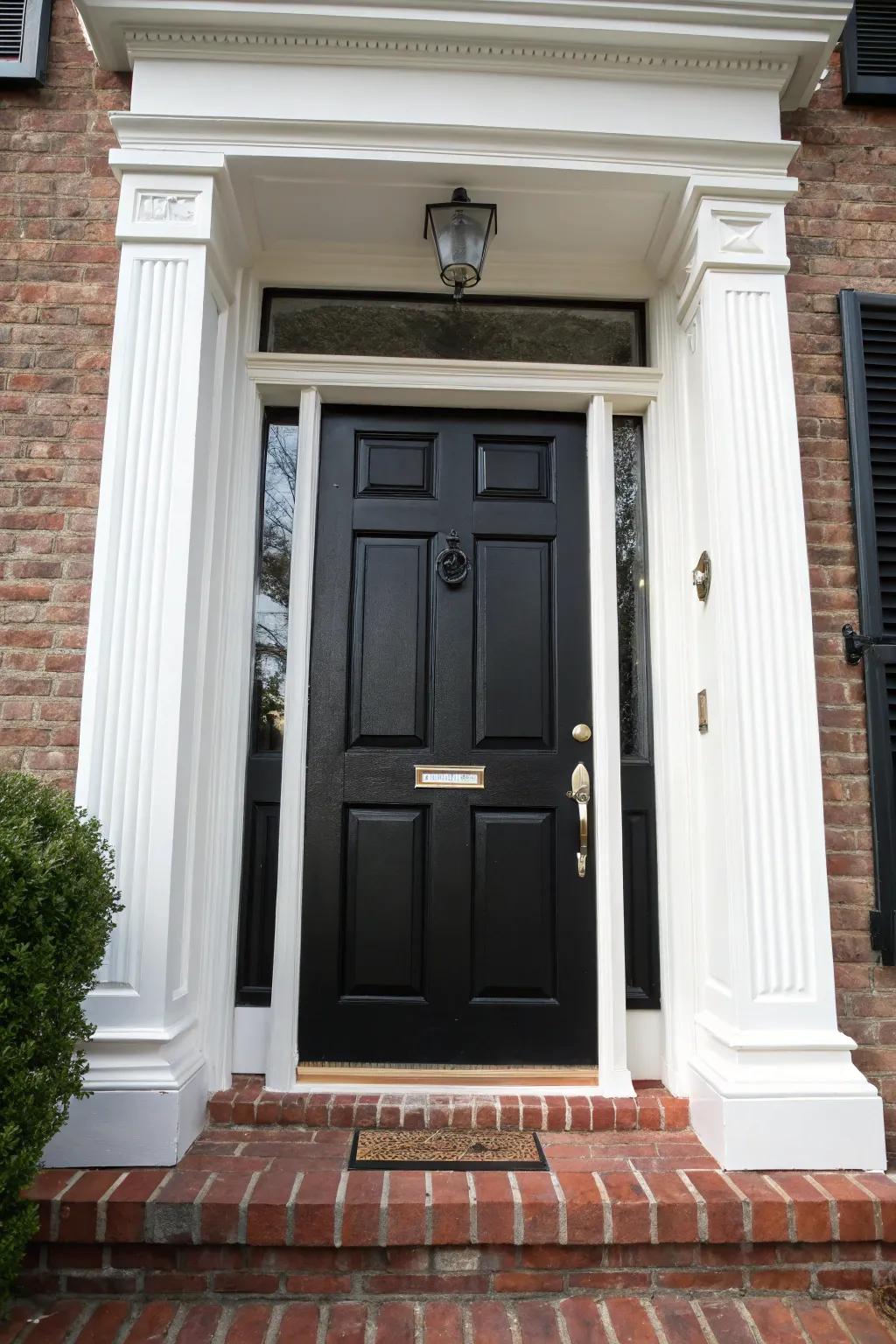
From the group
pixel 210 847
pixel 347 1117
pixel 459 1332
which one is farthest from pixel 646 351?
pixel 459 1332

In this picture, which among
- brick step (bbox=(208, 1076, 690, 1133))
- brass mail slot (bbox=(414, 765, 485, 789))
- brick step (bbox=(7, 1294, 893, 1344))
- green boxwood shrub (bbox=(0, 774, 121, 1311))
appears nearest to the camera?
green boxwood shrub (bbox=(0, 774, 121, 1311))

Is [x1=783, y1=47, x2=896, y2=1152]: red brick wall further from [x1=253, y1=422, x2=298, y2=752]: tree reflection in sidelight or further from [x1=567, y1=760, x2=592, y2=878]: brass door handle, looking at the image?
[x1=253, y1=422, x2=298, y2=752]: tree reflection in sidelight

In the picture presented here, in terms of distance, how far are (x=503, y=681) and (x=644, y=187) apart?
65.8 inches

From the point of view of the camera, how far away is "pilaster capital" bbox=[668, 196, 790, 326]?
265 centimetres

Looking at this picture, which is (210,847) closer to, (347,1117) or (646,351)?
(347,1117)

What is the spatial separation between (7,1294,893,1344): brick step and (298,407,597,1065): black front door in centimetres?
78

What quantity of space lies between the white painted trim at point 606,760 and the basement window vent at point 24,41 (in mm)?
2265

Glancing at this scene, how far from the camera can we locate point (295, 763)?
281 cm

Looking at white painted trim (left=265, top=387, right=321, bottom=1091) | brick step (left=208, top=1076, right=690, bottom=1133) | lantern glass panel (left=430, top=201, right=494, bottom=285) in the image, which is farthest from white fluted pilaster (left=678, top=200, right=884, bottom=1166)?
white painted trim (left=265, top=387, right=321, bottom=1091)

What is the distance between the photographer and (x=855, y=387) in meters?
2.80

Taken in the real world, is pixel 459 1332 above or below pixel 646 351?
below

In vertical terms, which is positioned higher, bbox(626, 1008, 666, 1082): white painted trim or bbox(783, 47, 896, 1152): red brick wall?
bbox(783, 47, 896, 1152): red brick wall

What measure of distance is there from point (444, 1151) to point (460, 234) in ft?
9.20

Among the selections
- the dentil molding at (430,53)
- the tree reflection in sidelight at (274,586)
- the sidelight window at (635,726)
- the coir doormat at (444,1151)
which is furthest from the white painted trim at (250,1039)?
the dentil molding at (430,53)
